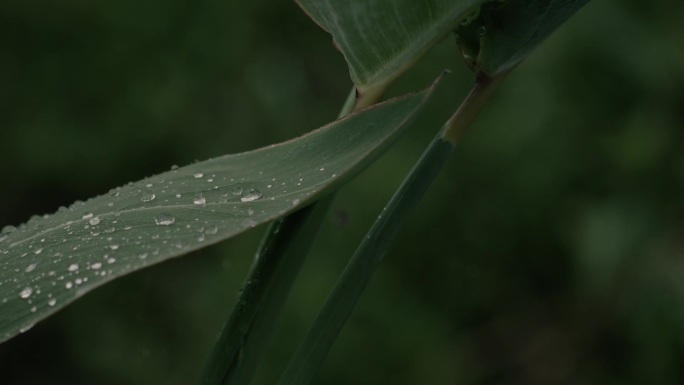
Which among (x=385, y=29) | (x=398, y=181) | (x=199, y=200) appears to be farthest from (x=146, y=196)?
(x=398, y=181)

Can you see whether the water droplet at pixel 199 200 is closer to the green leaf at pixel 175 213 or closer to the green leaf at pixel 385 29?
the green leaf at pixel 175 213

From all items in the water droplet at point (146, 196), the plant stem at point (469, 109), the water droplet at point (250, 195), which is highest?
the water droplet at point (146, 196)

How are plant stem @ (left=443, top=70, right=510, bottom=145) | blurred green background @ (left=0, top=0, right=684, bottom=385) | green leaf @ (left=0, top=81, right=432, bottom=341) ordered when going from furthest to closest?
blurred green background @ (left=0, top=0, right=684, bottom=385) → plant stem @ (left=443, top=70, right=510, bottom=145) → green leaf @ (left=0, top=81, right=432, bottom=341)

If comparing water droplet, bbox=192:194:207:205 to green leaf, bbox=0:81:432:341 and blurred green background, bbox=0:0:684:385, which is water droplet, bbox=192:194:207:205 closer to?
green leaf, bbox=0:81:432:341

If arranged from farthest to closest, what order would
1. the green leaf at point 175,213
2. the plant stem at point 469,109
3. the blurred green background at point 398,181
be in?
the blurred green background at point 398,181
the plant stem at point 469,109
the green leaf at point 175,213

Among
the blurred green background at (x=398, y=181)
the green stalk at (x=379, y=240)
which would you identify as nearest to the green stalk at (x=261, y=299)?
the green stalk at (x=379, y=240)

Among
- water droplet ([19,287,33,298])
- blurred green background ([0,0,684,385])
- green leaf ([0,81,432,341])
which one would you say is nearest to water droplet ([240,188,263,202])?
green leaf ([0,81,432,341])
